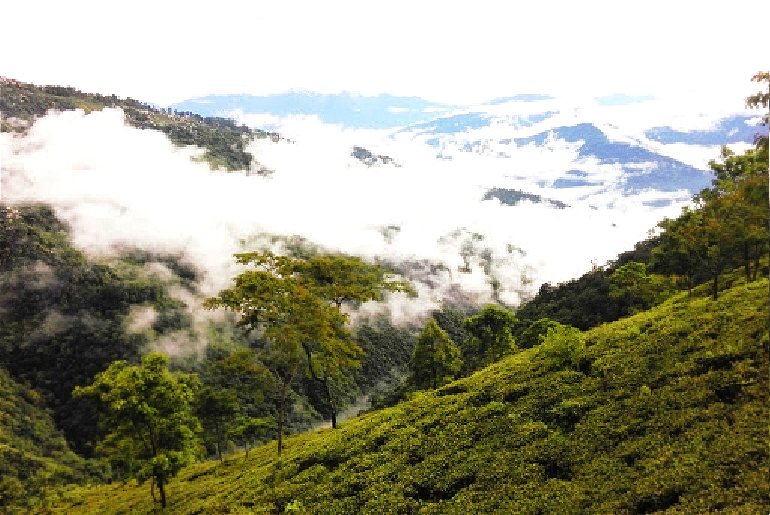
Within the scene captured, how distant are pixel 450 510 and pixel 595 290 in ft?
455

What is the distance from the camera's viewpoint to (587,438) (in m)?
18.8

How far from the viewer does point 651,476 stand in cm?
1504

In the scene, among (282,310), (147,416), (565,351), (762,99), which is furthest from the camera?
(282,310)

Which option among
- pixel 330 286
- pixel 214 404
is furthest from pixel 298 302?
pixel 214 404

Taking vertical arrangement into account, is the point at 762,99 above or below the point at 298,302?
above

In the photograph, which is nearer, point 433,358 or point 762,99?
point 762,99

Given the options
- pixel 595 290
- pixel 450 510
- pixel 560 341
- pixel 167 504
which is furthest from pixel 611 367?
pixel 595 290

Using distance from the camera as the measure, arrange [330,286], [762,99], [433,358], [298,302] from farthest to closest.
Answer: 1. [433,358]
2. [330,286]
3. [298,302]
4. [762,99]

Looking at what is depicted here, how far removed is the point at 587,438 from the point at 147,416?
34.7 meters

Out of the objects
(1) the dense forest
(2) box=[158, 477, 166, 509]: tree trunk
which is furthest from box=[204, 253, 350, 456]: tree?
(2) box=[158, 477, 166, 509]: tree trunk

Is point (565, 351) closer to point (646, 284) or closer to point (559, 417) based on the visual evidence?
point (559, 417)

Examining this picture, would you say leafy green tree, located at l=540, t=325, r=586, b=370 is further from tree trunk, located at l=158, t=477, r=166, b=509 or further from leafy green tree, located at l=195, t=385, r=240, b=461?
leafy green tree, located at l=195, t=385, r=240, b=461

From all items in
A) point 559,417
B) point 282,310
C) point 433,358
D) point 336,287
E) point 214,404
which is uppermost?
point 336,287

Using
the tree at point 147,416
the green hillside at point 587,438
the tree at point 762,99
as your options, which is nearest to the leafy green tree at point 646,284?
the green hillside at point 587,438
